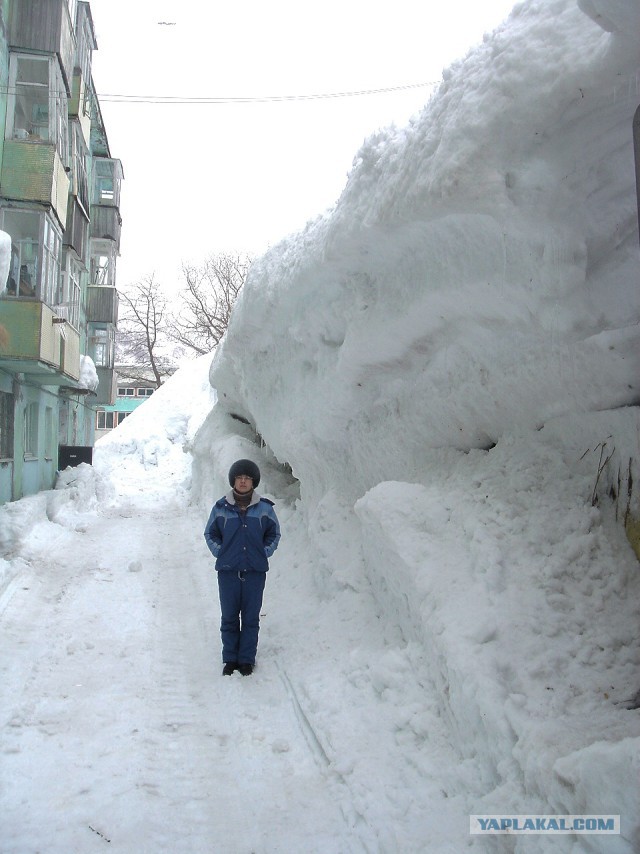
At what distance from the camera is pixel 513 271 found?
362 centimetres

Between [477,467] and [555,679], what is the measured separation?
1.86 meters

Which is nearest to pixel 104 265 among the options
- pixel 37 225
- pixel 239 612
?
pixel 37 225

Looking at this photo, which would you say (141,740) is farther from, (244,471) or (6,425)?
(6,425)

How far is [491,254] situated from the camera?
381cm

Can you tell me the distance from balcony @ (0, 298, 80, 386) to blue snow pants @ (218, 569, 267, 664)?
23.7 feet

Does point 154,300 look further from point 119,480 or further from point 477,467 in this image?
point 477,467

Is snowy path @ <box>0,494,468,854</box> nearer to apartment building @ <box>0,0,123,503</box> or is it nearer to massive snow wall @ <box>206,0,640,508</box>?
massive snow wall @ <box>206,0,640,508</box>

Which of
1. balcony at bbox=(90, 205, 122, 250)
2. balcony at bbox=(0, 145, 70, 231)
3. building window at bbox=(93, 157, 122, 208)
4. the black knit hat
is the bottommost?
the black knit hat

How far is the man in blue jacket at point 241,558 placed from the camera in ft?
14.5

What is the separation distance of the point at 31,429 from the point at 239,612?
10305 mm

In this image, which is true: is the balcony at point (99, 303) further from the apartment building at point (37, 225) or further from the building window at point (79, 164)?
the apartment building at point (37, 225)

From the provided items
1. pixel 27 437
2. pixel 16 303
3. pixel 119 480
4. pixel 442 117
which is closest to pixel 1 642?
pixel 442 117

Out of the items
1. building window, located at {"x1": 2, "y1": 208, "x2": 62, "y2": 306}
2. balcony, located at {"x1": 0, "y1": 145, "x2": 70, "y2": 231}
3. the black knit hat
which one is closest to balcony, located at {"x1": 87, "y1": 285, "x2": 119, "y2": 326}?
building window, located at {"x1": 2, "y1": 208, "x2": 62, "y2": 306}

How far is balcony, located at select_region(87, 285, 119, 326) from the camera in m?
19.6
